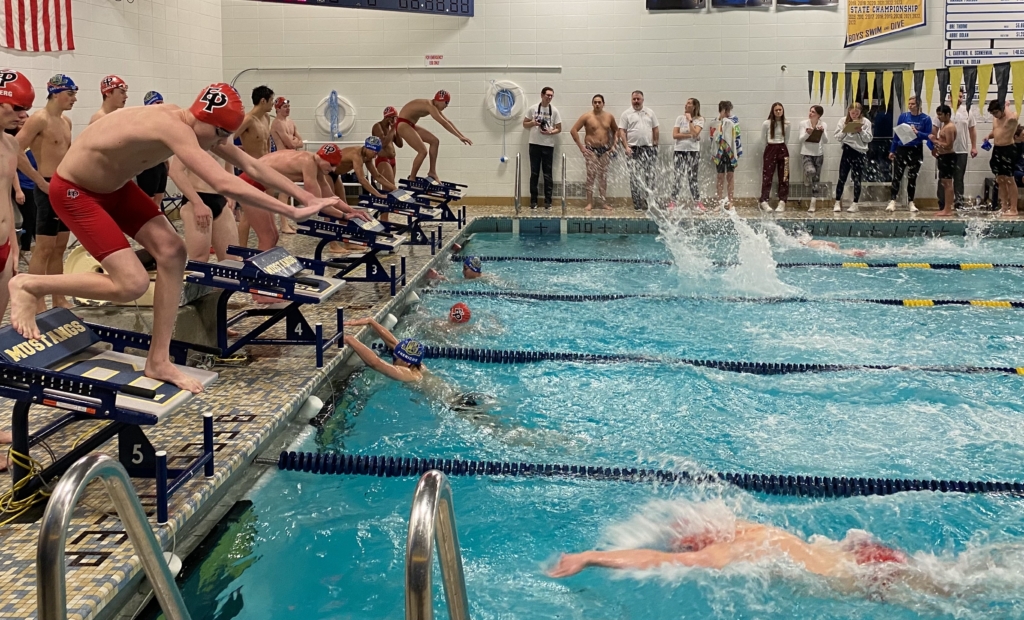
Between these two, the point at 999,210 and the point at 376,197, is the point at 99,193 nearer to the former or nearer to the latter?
the point at 376,197

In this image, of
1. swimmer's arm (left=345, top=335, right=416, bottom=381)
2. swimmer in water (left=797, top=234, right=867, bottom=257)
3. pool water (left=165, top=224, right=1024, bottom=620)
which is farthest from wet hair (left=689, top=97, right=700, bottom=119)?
swimmer's arm (left=345, top=335, right=416, bottom=381)

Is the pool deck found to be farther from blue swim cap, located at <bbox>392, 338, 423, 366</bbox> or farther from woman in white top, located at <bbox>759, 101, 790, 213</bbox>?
woman in white top, located at <bbox>759, 101, 790, 213</bbox>

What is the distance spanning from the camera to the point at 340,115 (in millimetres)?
13539

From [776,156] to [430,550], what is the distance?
12.0 meters

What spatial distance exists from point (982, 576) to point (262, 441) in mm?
2735

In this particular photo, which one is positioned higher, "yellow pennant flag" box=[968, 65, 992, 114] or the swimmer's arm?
"yellow pennant flag" box=[968, 65, 992, 114]

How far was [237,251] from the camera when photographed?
5.07 metres

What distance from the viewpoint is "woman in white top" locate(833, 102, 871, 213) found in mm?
12016

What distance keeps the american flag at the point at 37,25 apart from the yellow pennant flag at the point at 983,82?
11496 millimetres

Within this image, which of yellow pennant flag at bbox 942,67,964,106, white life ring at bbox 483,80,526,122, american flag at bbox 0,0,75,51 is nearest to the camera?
american flag at bbox 0,0,75,51

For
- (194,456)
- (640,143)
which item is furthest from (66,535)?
(640,143)

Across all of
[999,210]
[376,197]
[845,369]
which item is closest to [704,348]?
[845,369]

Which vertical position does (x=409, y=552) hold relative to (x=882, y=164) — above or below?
below

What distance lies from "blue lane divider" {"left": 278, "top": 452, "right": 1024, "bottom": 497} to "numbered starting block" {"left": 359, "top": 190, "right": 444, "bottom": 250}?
13.7 feet
